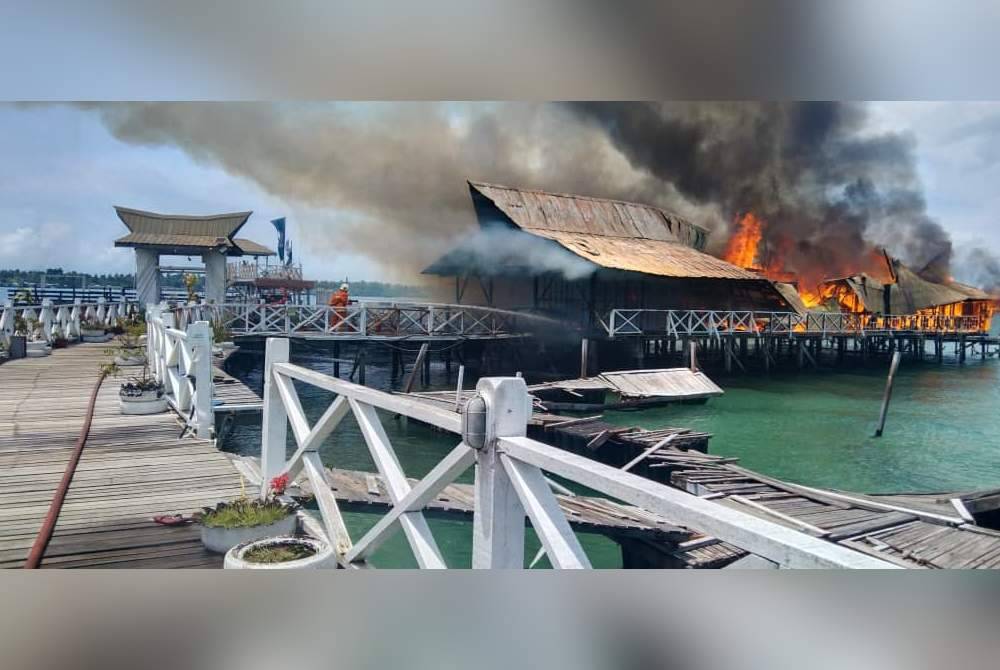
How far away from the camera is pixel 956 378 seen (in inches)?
159

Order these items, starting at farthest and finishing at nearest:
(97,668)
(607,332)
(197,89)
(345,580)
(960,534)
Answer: (607,332) → (960,534) → (197,89) → (345,580) → (97,668)

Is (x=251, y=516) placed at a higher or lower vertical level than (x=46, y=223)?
lower

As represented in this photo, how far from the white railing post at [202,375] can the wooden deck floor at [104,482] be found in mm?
102

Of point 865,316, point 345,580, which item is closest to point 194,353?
point 345,580

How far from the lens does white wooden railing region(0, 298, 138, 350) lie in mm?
4107

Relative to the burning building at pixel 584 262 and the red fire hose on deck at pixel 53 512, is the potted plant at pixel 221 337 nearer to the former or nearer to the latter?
the red fire hose on deck at pixel 53 512

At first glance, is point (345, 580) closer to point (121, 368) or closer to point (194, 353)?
point (194, 353)

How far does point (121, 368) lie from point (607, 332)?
3477mm

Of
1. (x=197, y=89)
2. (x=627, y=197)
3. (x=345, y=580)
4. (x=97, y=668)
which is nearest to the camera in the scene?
(x=97, y=668)

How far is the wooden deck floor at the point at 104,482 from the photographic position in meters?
2.83

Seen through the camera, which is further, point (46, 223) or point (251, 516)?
point (46, 223)

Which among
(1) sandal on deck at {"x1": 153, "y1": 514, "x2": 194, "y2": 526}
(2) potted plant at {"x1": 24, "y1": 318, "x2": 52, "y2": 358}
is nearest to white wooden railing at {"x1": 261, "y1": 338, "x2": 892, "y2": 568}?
(1) sandal on deck at {"x1": 153, "y1": 514, "x2": 194, "y2": 526}

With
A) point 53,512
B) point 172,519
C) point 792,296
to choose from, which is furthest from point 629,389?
point 53,512

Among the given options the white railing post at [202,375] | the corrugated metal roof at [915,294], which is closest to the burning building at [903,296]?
the corrugated metal roof at [915,294]
